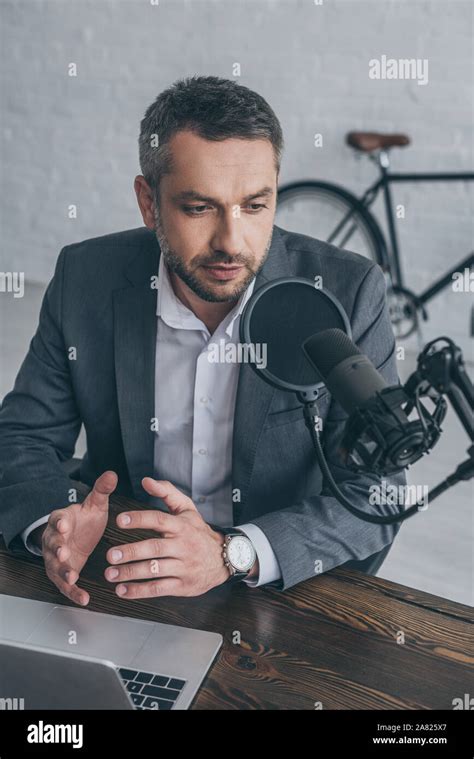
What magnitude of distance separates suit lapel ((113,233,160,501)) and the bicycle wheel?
2.35m

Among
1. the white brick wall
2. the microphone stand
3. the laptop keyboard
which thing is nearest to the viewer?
the microphone stand

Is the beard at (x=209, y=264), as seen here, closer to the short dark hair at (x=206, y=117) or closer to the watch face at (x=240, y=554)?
the short dark hair at (x=206, y=117)

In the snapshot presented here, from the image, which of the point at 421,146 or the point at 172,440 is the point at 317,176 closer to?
the point at 421,146

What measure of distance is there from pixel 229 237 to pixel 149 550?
48 cm

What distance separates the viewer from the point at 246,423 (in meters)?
1.35

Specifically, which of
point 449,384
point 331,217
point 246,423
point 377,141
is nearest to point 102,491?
point 246,423

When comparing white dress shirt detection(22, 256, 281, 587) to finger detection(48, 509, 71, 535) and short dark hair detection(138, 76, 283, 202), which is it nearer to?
short dark hair detection(138, 76, 283, 202)

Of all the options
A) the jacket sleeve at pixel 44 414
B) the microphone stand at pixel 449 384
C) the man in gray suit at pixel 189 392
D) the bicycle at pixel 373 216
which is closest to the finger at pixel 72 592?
the man in gray suit at pixel 189 392

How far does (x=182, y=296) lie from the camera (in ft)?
4.87

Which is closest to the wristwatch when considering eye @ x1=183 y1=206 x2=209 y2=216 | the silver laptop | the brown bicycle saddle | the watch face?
the watch face

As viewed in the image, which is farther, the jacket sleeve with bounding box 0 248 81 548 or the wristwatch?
the jacket sleeve with bounding box 0 248 81 548

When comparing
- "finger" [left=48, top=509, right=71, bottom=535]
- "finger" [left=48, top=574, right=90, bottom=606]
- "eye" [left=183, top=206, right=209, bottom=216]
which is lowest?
"finger" [left=48, top=574, right=90, bottom=606]

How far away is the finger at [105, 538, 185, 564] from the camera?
1016 mm
